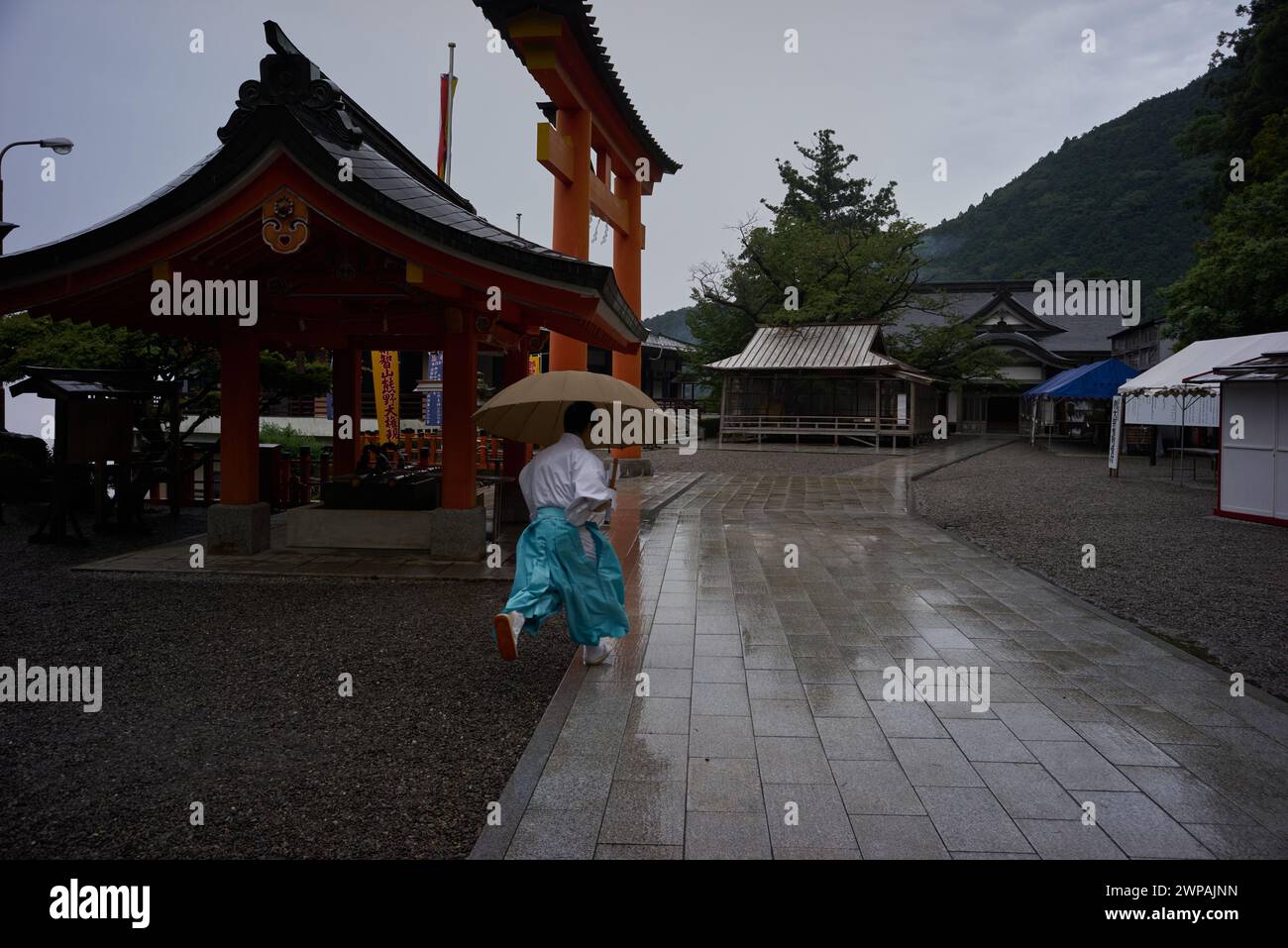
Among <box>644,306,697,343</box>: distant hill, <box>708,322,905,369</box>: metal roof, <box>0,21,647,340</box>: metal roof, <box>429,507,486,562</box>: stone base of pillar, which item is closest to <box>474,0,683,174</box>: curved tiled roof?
<box>0,21,647,340</box>: metal roof

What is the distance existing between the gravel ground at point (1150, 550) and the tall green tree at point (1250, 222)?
17.6ft

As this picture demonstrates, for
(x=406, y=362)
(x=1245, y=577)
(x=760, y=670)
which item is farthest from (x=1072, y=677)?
(x=406, y=362)

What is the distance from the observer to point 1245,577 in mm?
8414

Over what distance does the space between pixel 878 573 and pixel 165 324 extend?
8.31 m

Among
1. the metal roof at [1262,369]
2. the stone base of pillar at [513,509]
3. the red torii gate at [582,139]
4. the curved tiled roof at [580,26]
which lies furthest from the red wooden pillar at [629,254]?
the metal roof at [1262,369]

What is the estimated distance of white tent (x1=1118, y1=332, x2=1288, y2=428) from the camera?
50.8ft

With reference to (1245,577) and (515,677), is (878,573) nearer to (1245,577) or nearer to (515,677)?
(1245,577)

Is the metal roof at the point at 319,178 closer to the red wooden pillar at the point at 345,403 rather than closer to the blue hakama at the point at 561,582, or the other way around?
the blue hakama at the point at 561,582

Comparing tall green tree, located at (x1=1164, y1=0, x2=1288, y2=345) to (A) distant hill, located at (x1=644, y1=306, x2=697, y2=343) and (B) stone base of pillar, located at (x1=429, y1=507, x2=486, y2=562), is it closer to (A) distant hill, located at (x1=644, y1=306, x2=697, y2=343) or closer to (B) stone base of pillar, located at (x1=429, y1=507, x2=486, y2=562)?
(B) stone base of pillar, located at (x1=429, y1=507, x2=486, y2=562)

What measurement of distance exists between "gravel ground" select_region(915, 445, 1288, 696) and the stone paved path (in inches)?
23.2

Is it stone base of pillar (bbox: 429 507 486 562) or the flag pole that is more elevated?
the flag pole

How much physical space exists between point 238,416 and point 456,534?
8.35ft

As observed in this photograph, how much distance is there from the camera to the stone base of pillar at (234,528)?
8703 millimetres

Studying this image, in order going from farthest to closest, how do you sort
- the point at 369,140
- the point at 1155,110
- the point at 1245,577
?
the point at 1155,110 → the point at 369,140 → the point at 1245,577
